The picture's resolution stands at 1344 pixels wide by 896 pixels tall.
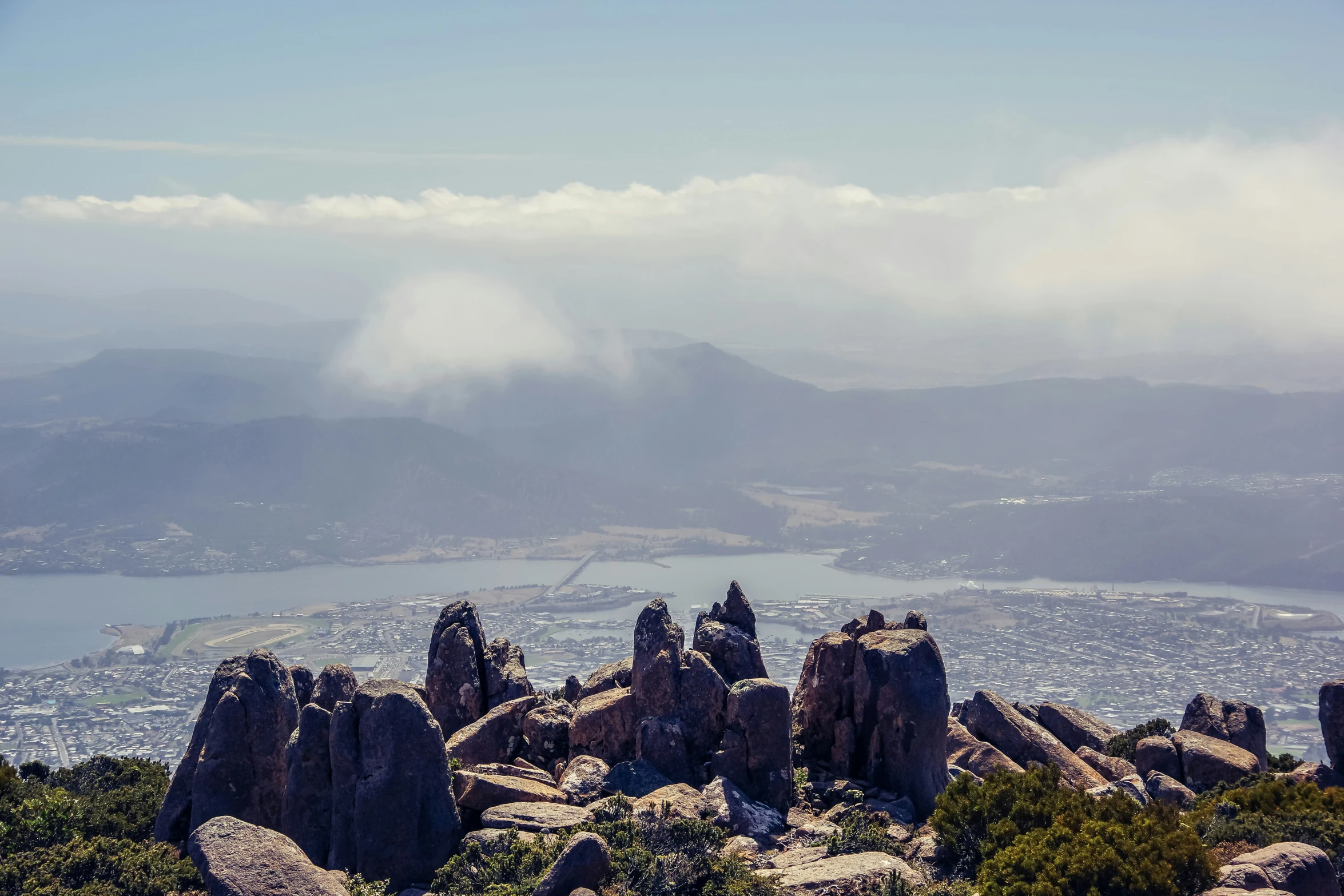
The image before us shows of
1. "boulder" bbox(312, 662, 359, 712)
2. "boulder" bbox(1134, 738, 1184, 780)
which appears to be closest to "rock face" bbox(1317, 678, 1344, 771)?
"boulder" bbox(1134, 738, 1184, 780)

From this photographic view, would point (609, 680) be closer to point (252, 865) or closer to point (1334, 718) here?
point (252, 865)

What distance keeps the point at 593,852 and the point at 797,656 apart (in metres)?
76.1

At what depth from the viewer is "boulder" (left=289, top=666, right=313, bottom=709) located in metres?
29.9

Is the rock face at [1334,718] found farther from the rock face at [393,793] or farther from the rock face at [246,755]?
the rock face at [246,755]

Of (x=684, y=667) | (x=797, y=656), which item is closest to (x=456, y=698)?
(x=684, y=667)

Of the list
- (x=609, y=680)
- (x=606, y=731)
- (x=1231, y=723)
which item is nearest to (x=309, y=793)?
(x=606, y=731)

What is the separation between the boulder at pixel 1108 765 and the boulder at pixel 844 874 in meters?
13.4

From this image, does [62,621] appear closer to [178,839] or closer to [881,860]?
[178,839]

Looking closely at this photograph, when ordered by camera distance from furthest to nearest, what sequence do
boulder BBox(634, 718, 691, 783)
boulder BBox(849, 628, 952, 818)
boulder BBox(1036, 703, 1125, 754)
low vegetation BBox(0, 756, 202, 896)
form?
boulder BBox(1036, 703, 1125, 754) → boulder BBox(849, 628, 952, 818) → boulder BBox(634, 718, 691, 783) → low vegetation BBox(0, 756, 202, 896)

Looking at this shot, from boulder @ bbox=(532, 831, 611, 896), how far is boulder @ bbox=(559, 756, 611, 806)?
5654 millimetres

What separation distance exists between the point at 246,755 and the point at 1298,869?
21.2 meters

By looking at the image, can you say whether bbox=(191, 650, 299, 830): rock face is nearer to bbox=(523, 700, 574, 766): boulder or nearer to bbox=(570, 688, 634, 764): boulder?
bbox=(523, 700, 574, 766): boulder

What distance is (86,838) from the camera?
24.9 m

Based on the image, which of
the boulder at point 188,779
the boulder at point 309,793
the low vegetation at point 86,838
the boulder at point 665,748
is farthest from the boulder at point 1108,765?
the low vegetation at point 86,838
